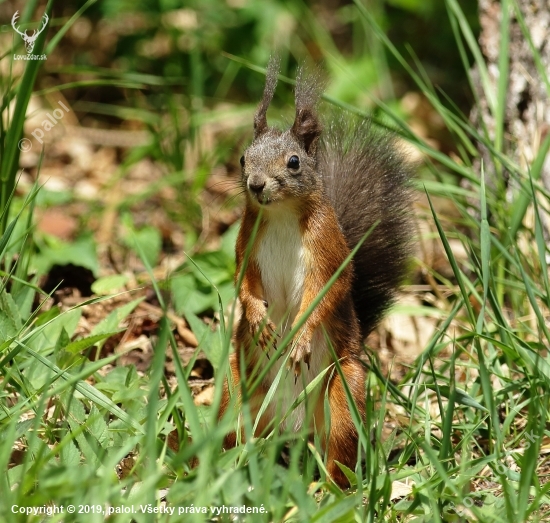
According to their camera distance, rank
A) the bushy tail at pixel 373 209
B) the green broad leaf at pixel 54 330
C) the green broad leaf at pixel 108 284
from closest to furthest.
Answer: the green broad leaf at pixel 54 330 < the bushy tail at pixel 373 209 < the green broad leaf at pixel 108 284

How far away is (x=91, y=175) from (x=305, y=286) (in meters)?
2.88

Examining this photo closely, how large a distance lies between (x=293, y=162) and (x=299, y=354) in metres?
0.60

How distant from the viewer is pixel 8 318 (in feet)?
8.34

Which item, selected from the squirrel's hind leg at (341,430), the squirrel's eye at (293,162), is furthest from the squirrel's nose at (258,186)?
the squirrel's hind leg at (341,430)

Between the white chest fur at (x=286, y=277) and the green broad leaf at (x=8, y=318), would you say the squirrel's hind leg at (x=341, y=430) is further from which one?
the green broad leaf at (x=8, y=318)

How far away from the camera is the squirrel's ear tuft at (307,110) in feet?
8.64

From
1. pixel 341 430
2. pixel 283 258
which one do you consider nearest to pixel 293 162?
pixel 283 258

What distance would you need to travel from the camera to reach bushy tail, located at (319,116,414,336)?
2.89 meters

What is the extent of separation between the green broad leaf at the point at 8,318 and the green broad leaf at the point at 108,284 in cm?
75

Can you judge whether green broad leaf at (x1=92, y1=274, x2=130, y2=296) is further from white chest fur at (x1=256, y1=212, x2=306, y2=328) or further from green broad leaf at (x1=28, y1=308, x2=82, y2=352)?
white chest fur at (x1=256, y1=212, x2=306, y2=328)

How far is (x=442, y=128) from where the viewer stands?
551 cm

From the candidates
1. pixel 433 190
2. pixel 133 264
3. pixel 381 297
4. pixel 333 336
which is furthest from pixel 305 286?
pixel 133 264

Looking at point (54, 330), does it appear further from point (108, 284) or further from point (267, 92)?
point (267, 92)

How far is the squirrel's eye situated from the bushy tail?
12.2 inches
